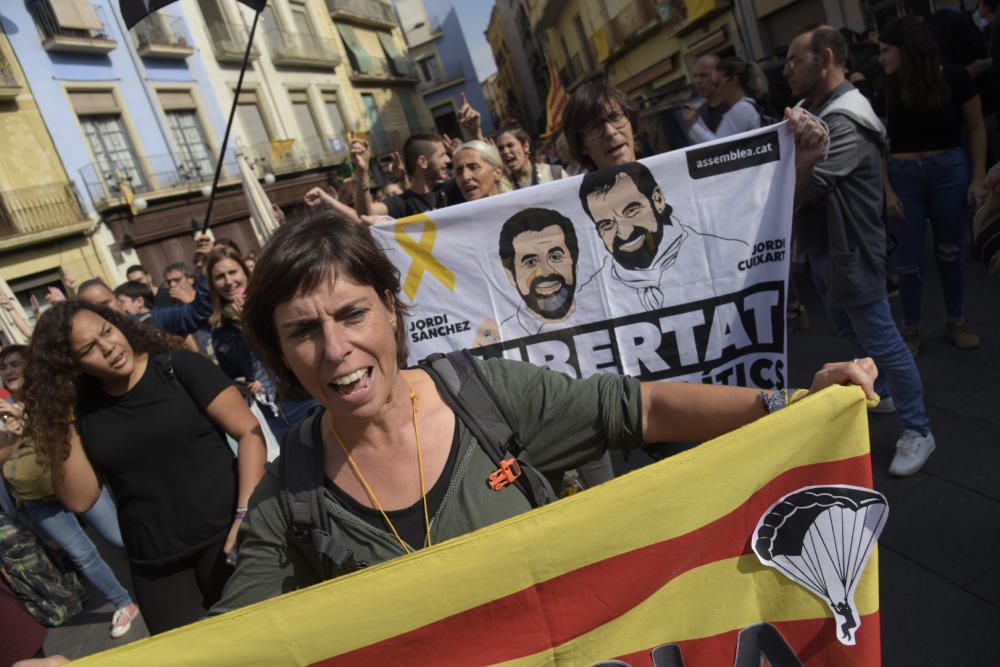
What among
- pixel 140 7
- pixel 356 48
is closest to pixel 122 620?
pixel 140 7

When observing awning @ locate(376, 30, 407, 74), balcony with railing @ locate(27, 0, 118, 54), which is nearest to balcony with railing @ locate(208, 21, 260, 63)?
balcony with railing @ locate(27, 0, 118, 54)

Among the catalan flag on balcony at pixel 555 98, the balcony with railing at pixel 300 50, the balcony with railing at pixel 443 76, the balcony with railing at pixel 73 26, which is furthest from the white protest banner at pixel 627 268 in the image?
the balcony with railing at pixel 443 76

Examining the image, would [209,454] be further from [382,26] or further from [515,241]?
Result: [382,26]

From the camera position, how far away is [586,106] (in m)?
2.79

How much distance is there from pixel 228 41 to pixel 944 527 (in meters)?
23.9

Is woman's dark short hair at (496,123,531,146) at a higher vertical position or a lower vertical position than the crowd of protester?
higher

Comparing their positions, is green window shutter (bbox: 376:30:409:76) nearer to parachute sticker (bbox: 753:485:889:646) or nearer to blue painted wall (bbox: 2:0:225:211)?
blue painted wall (bbox: 2:0:225:211)

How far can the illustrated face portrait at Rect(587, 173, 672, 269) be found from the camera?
2604 mm

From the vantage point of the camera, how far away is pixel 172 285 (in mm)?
5504

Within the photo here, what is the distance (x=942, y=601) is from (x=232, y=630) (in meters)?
2.26

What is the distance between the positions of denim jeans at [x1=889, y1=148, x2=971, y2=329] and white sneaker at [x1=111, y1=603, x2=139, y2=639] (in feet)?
16.5

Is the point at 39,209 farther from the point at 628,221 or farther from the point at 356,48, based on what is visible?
the point at 356,48

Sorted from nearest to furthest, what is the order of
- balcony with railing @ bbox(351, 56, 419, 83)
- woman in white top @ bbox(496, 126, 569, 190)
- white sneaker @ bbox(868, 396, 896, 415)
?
white sneaker @ bbox(868, 396, 896, 415) → woman in white top @ bbox(496, 126, 569, 190) → balcony with railing @ bbox(351, 56, 419, 83)

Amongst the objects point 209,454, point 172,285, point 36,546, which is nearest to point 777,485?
point 209,454
